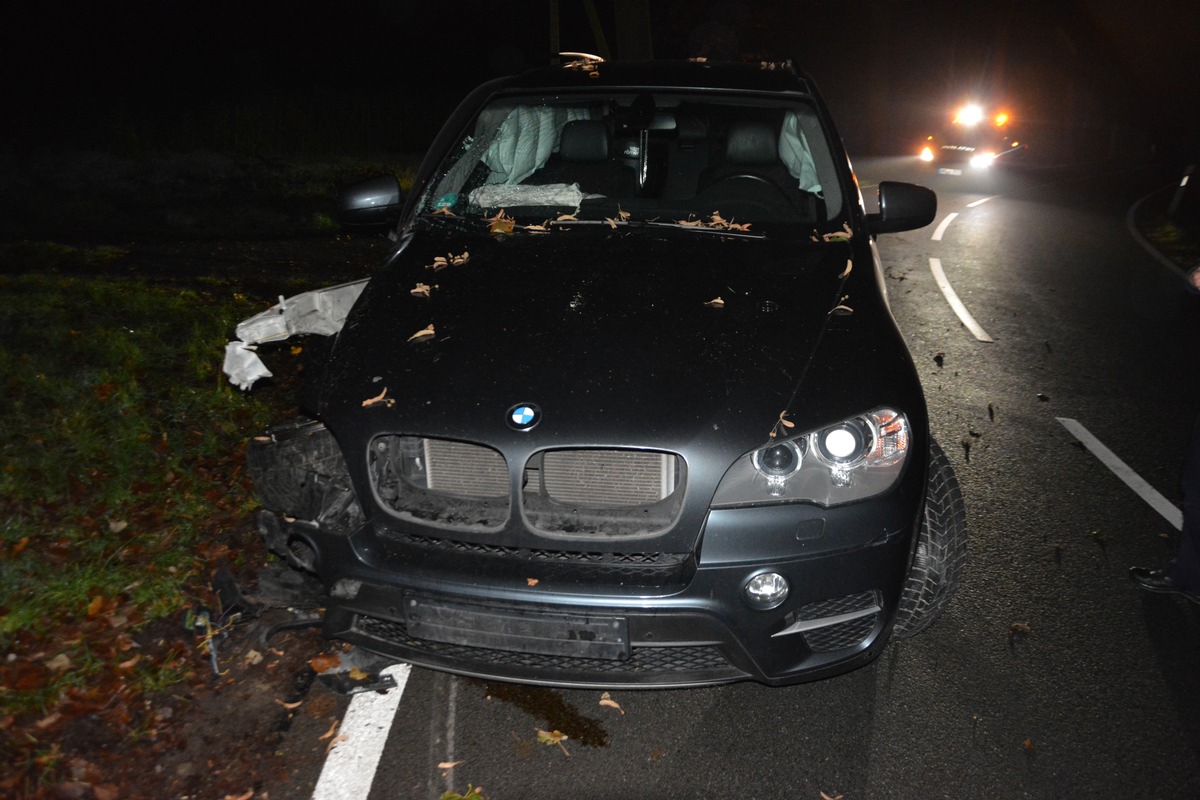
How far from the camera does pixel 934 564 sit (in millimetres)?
3408

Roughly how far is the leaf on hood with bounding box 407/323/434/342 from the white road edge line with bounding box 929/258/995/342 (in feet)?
19.7

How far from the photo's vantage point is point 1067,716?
3.37m

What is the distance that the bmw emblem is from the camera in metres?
2.89

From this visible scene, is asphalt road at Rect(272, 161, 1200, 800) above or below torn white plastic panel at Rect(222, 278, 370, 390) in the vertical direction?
below

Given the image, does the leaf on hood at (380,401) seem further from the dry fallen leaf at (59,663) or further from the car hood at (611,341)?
the dry fallen leaf at (59,663)

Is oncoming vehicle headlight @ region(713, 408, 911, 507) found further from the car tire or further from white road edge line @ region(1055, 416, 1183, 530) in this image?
white road edge line @ region(1055, 416, 1183, 530)

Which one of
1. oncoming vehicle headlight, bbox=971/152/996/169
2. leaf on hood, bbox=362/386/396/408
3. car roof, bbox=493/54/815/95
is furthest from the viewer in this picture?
oncoming vehicle headlight, bbox=971/152/996/169

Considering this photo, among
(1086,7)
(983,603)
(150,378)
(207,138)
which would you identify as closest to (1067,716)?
(983,603)

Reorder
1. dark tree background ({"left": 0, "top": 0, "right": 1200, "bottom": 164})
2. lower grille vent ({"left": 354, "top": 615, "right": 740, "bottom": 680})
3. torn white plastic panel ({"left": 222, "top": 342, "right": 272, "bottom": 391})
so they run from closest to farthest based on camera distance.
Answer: lower grille vent ({"left": 354, "top": 615, "right": 740, "bottom": 680}) → torn white plastic panel ({"left": 222, "top": 342, "right": 272, "bottom": 391}) → dark tree background ({"left": 0, "top": 0, "right": 1200, "bottom": 164})

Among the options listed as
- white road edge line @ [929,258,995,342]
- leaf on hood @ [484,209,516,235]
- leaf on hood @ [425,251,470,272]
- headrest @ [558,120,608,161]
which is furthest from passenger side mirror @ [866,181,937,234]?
white road edge line @ [929,258,995,342]

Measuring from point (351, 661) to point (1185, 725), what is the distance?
2.84 metres

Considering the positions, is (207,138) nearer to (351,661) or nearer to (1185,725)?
(351,661)

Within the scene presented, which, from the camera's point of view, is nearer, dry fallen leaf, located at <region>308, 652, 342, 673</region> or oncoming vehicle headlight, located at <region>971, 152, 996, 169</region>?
dry fallen leaf, located at <region>308, 652, 342, 673</region>

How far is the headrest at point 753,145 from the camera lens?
15.5 feet
